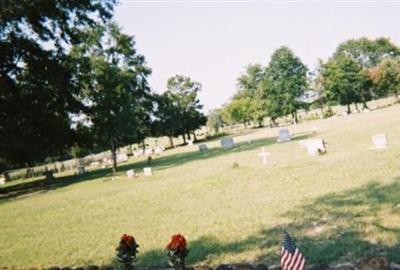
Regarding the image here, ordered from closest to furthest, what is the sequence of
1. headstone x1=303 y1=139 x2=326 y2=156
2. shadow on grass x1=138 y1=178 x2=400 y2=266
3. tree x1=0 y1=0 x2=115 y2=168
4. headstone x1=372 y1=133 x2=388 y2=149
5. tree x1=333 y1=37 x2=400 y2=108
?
shadow on grass x1=138 y1=178 x2=400 y2=266
tree x1=0 y1=0 x2=115 y2=168
headstone x1=372 y1=133 x2=388 y2=149
headstone x1=303 y1=139 x2=326 y2=156
tree x1=333 y1=37 x2=400 y2=108

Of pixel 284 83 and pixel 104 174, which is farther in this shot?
pixel 284 83

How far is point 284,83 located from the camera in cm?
8831

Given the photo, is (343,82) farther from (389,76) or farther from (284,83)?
(284,83)

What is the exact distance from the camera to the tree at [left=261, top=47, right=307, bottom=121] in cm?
8669

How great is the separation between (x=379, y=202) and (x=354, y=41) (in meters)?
133

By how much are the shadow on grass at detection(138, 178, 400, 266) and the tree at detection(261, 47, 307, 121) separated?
247 feet

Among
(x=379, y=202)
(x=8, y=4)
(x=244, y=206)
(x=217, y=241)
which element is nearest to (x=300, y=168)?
(x=244, y=206)

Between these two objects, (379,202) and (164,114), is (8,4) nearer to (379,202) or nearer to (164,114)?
(379,202)

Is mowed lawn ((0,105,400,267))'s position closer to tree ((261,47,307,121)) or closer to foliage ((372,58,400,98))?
tree ((261,47,307,121))

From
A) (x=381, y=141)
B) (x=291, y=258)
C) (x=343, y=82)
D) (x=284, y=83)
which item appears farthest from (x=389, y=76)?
(x=291, y=258)

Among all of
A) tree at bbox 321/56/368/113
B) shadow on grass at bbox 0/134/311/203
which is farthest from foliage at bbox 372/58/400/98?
shadow on grass at bbox 0/134/311/203

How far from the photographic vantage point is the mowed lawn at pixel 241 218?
885cm

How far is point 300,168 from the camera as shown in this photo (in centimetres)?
1905

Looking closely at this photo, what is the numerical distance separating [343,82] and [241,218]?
273ft
